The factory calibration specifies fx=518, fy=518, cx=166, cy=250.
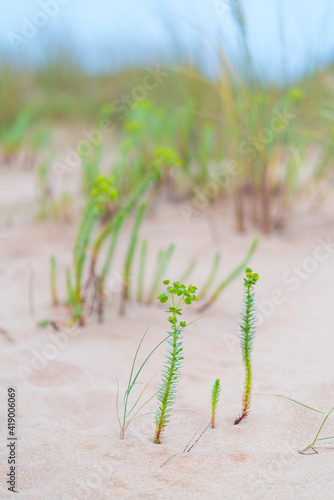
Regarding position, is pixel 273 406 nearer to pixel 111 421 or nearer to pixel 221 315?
pixel 111 421

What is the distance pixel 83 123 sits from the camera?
19.7 ft

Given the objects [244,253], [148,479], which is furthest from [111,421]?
[244,253]

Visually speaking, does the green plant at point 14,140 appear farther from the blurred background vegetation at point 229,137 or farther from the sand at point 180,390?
the sand at point 180,390

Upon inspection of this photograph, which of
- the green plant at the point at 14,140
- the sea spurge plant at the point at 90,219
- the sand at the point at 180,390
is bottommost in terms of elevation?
the sand at the point at 180,390
